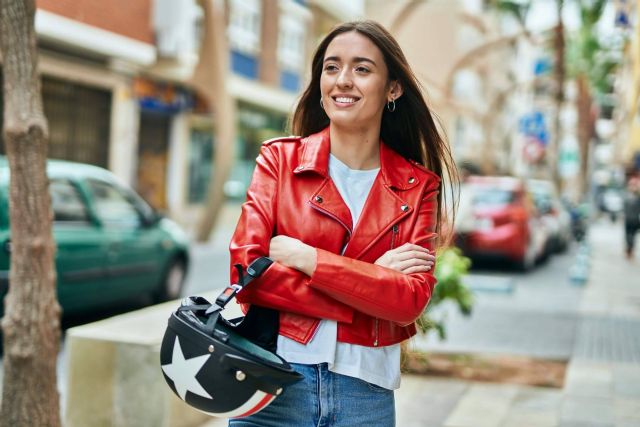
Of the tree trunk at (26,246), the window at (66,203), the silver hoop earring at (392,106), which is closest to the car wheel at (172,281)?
the window at (66,203)

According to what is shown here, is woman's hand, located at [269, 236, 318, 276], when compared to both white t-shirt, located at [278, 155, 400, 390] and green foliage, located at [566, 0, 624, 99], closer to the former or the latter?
white t-shirt, located at [278, 155, 400, 390]

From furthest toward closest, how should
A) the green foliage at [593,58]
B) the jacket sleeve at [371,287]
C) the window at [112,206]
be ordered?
the green foliage at [593,58] → the window at [112,206] → the jacket sleeve at [371,287]

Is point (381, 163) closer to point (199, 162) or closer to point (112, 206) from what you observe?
point (112, 206)

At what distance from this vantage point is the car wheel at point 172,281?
9.84m

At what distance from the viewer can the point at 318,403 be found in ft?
7.50

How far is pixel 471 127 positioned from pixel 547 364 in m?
49.4

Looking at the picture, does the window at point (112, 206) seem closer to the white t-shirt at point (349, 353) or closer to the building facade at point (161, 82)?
the building facade at point (161, 82)

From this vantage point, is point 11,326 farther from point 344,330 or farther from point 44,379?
point 344,330

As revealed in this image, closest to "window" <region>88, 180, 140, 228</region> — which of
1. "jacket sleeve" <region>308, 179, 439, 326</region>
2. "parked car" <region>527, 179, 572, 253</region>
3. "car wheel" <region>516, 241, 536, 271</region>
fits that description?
"jacket sleeve" <region>308, 179, 439, 326</region>

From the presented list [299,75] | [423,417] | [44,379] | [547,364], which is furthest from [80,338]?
[299,75]

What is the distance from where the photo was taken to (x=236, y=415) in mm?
2090

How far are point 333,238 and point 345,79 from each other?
1.48 ft

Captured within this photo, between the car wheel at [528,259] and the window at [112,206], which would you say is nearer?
the window at [112,206]

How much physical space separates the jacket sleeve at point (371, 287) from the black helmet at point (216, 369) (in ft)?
0.77
